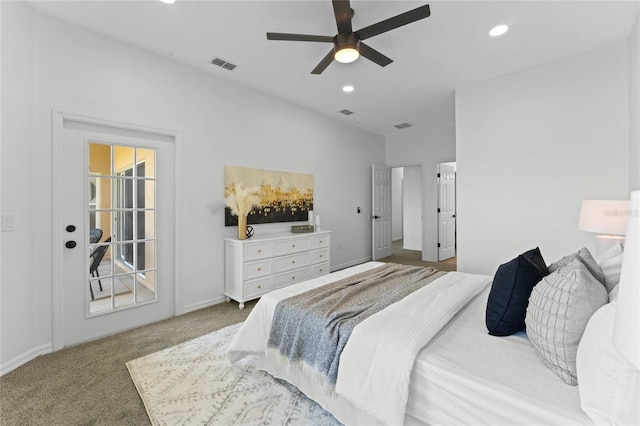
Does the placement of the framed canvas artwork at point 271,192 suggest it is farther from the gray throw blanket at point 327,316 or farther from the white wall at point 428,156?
the white wall at point 428,156

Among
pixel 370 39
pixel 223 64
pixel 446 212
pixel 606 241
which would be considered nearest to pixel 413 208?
pixel 446 212

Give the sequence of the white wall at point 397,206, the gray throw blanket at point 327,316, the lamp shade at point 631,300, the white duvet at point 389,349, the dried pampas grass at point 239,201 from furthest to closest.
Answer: the white wall at point 397,206 → the dried pampas grass at point 239,201 → the gray throw blanket at point 327,316 → the white duvet at point 389,349 → the lamp shade at point 631,300

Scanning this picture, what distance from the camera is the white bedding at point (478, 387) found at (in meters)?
0.94

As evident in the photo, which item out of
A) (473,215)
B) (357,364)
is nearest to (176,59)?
(357,364)

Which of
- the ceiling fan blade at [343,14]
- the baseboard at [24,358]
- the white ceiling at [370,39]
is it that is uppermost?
the white ceiling at [370,39]

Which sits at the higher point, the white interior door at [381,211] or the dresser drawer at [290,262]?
the white interior door at [381,211]

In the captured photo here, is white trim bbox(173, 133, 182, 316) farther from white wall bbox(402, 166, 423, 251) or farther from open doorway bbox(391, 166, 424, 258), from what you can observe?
white wall bbox(402, 166, 423, 251)

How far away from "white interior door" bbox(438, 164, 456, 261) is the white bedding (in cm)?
449

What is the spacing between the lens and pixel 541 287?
1225 mm

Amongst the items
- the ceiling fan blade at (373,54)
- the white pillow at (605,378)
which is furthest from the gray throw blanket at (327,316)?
the ceiling fan blade at (373,54)

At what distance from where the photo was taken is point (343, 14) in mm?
1924

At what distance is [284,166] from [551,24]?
10.6ft

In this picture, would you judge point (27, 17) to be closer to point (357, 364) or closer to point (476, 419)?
point (357, 364)

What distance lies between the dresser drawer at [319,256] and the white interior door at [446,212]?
2.77 m
